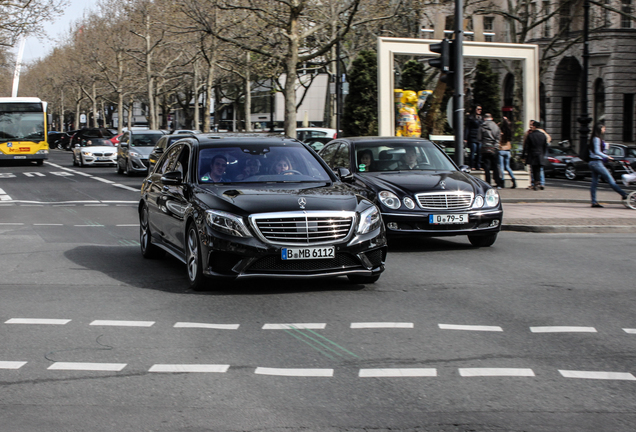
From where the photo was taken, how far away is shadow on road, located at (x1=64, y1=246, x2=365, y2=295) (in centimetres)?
855

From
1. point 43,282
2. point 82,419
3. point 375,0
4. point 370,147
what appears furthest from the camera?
point 375,0

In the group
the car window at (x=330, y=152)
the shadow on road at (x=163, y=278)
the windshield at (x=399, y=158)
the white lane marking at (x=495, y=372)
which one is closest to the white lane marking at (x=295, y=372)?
the white lane marking at (x=495, y=372)

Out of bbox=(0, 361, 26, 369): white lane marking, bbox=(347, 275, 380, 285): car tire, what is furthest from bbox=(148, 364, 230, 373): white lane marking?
bbox=(347, 275, 380, 285): car tire

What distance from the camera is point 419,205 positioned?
11602mm

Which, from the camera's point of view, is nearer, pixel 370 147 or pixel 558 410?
pixel 558 410

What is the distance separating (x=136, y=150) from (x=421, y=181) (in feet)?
68.0

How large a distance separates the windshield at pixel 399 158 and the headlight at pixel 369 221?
4473mm

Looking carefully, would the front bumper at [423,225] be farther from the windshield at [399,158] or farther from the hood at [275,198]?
the hood at [275,198]

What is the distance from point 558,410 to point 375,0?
119ft

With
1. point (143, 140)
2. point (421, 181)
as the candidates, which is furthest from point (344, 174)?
point (143, 140)

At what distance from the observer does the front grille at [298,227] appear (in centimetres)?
799

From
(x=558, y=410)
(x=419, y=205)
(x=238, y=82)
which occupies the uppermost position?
(x=238, y=82)

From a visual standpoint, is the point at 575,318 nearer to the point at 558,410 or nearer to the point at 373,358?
the point at 373,358

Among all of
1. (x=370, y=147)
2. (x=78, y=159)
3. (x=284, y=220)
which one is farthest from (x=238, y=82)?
(x=284, y=220)
